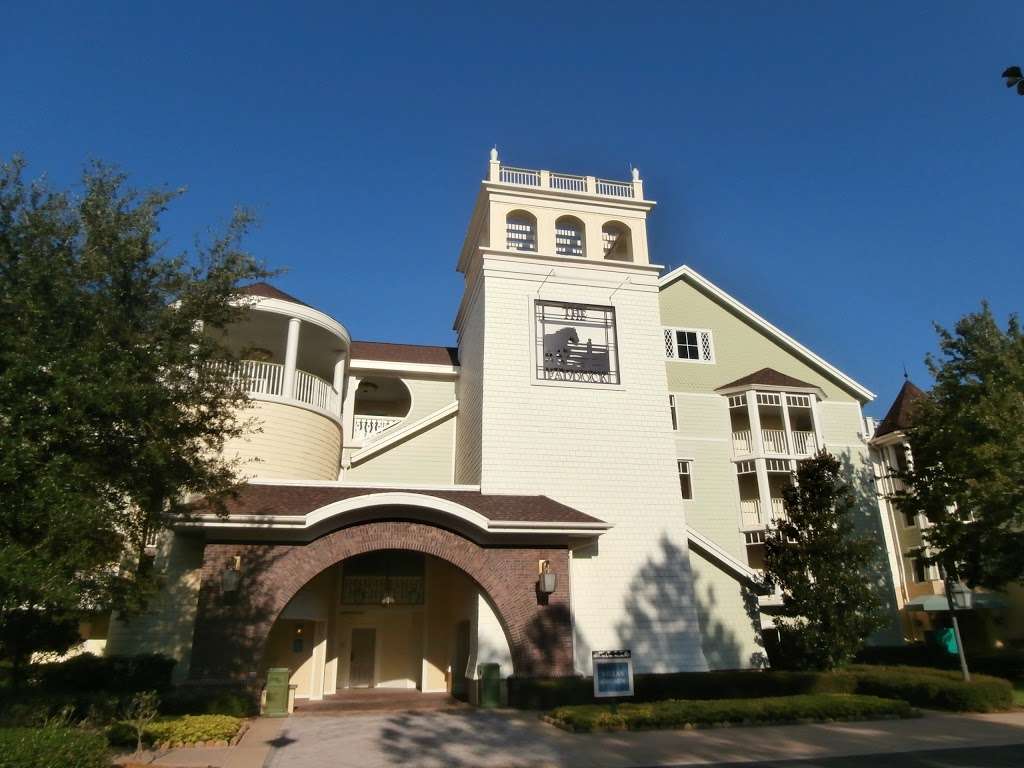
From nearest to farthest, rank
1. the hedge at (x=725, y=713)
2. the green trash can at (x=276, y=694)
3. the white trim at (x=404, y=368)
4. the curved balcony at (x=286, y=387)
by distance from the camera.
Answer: the hedge at (x=725, y=713) → the green trash can at (x=276, y=694) → the curved balcony at (x=286, y=387) → the white trim at (x=404, y=368)

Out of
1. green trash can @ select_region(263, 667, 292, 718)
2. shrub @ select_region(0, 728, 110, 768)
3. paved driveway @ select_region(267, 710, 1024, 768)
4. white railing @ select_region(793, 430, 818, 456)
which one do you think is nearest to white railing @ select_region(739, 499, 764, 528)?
white railing @ select_region(793, 430, 818, 456)

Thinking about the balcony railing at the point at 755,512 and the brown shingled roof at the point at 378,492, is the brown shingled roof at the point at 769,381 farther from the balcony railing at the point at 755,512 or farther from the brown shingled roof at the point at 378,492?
the brown shingled roof at the point at 378,492

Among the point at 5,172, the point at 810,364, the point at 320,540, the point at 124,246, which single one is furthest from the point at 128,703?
the point at 810,364

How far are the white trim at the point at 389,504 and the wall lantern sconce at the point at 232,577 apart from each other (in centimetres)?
82

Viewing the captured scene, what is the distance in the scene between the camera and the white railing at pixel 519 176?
912 inches

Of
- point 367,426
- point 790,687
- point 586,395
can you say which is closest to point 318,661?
point 367,426

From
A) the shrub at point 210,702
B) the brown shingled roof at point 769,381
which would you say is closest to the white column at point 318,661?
the shrub at point 210,702

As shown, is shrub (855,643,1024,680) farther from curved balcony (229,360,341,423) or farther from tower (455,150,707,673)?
curved balcony (229,360,341,423)

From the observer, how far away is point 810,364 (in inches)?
1173

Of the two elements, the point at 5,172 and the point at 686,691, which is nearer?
the point at 5,172

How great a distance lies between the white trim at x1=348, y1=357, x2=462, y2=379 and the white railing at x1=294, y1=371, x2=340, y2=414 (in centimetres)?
431

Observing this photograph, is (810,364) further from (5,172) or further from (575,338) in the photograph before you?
(5,172)

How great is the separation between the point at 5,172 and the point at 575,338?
14145mm

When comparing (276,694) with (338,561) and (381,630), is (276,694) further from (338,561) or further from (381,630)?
(381,630)
